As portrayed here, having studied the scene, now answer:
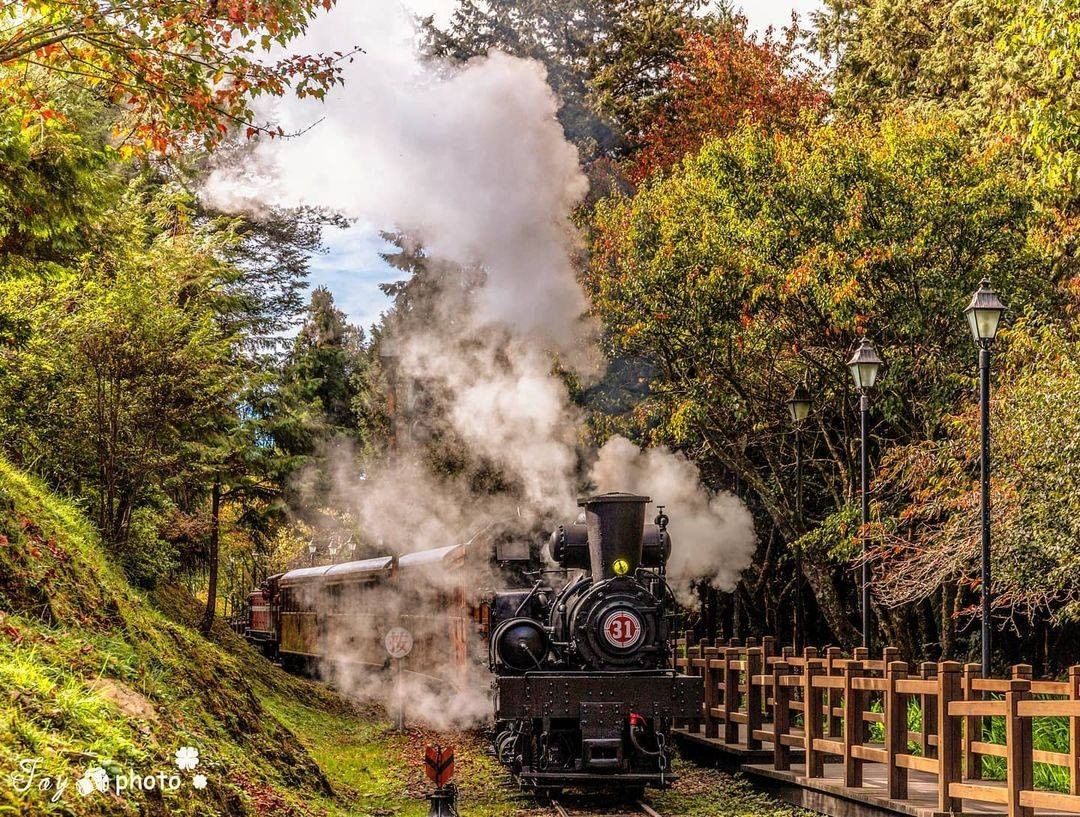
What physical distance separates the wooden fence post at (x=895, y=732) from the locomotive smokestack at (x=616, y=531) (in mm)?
3285

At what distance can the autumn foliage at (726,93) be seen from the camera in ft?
106

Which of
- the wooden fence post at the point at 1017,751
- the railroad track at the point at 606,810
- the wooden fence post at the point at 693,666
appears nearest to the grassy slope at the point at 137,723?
the railroad track at the point at 606,810

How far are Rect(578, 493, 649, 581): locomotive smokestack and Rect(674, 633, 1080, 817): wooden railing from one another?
2.13 metres

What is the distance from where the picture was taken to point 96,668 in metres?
8.59

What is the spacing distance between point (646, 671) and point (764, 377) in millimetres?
11488

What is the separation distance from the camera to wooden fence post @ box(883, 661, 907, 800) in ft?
34.0

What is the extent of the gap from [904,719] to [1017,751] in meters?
2.07

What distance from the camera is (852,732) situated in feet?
37.4

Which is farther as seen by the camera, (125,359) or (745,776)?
(125,359)

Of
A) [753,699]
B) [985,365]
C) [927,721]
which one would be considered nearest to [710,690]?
[753,699]

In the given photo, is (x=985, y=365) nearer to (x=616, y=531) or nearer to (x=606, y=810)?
(x=616, y=531)

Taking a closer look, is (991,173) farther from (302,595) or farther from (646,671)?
(302,595)

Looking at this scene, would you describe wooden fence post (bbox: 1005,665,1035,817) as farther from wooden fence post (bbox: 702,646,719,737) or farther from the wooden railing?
wooden fence post (bbox: 702,646,719,737)

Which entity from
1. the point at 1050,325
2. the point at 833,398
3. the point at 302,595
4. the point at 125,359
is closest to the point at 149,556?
the point at 125,359
